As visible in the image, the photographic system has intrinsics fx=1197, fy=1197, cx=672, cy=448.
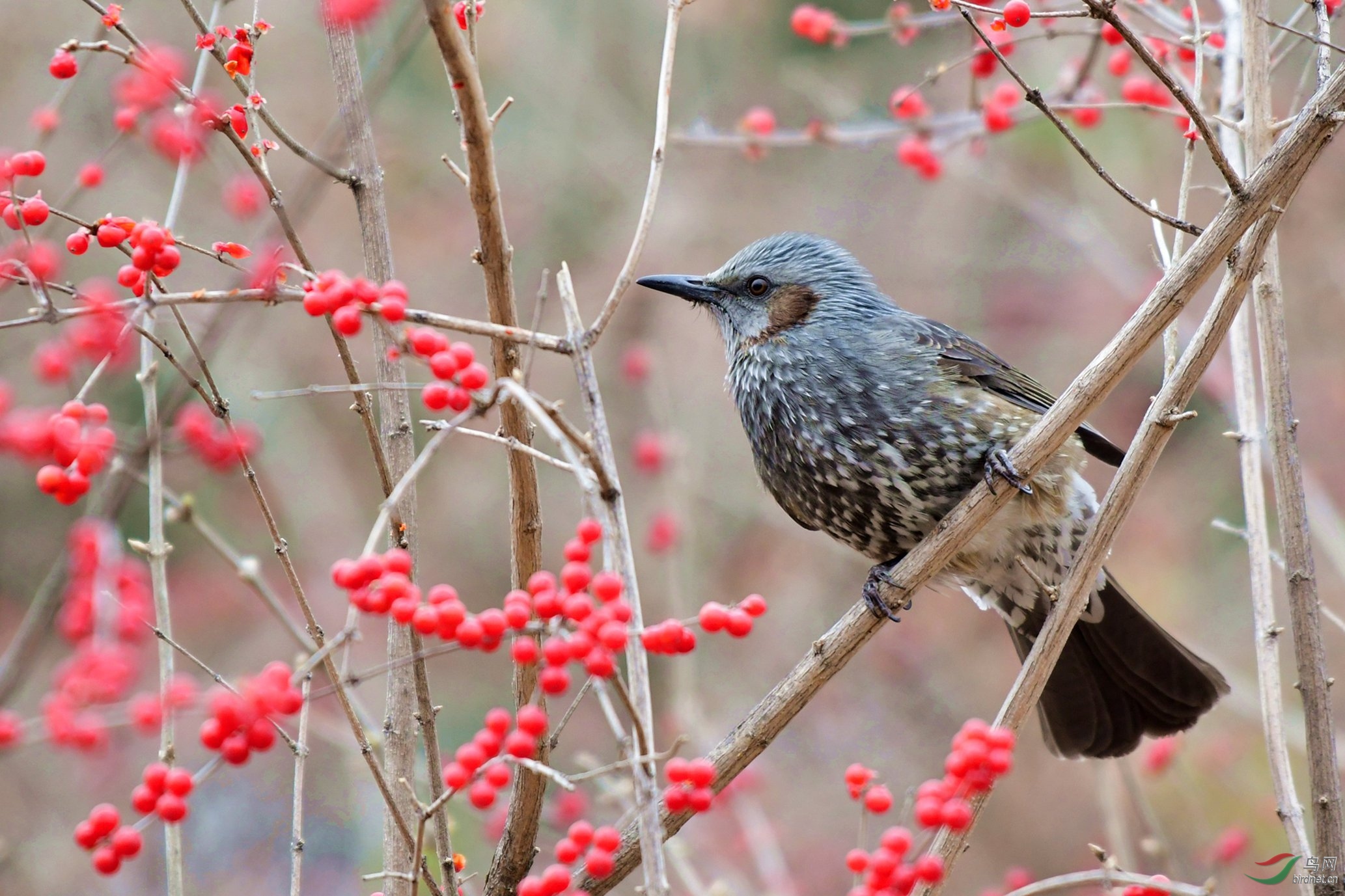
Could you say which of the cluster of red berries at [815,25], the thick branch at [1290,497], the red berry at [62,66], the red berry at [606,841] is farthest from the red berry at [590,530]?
the cluster of red berries at [815,25]

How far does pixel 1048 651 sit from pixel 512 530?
1066 millimetres

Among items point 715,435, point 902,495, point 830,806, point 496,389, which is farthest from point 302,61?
point 496,389

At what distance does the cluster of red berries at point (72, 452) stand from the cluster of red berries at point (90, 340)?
0.12 m

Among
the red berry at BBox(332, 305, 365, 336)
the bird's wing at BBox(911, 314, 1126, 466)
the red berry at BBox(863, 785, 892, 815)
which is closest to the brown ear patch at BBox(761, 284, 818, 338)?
the bird's wing at BBox(911, 314, 1126, 466)

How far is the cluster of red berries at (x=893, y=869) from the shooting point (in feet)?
6.07

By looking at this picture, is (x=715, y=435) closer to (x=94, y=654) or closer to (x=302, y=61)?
(x=302, y=61)

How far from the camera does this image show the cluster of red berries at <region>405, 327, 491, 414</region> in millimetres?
1760

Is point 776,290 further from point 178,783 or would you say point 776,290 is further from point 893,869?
point 178,783

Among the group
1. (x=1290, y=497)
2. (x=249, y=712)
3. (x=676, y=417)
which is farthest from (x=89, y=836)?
(x=676, y=417)

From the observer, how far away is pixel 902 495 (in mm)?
3371

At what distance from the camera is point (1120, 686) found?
11.4 ft

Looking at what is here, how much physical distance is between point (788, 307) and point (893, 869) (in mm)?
2272

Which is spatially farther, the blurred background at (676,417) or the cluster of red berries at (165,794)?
the blurred background at (676,417)

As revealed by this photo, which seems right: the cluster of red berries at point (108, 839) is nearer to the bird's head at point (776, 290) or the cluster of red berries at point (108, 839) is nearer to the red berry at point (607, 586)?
the red berry at point (607, 586)
